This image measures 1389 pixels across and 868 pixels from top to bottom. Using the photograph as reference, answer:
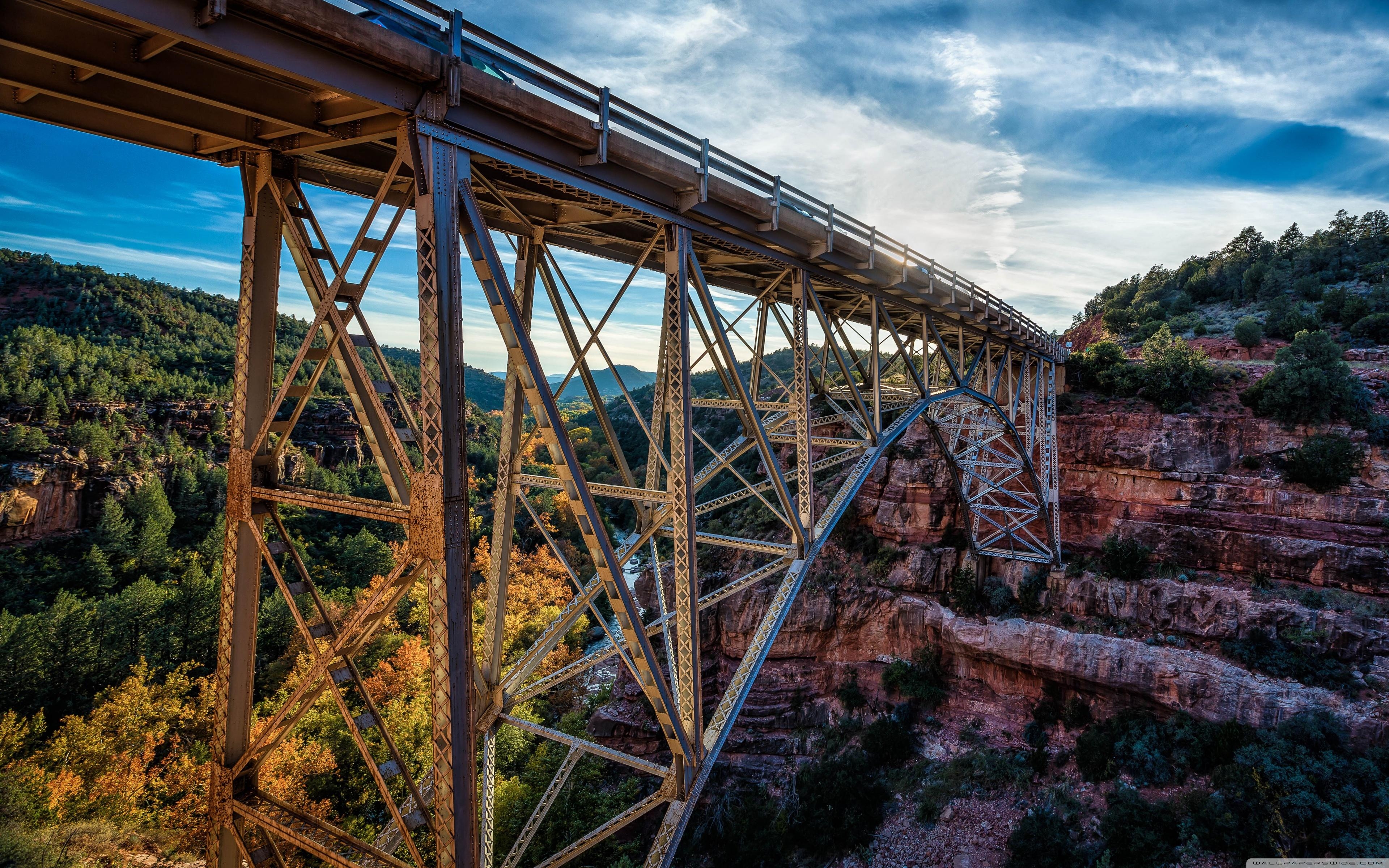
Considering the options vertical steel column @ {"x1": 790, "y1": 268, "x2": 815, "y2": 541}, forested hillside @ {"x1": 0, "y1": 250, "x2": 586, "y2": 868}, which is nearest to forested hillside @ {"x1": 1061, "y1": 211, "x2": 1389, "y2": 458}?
vertical steel column @ {"x1": 790, "y1": 268, "x2": 815, "y2": 541}

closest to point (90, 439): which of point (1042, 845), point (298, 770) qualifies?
point (298, 770)

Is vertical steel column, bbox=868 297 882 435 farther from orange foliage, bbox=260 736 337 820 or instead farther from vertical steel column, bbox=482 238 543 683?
orange foliage, bbox=260 736 337 820

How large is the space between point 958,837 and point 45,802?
22.4 metres

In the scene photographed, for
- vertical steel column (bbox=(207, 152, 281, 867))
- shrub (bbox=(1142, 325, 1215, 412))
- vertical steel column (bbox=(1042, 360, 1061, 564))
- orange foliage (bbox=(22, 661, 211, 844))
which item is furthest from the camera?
shrub (bbox=(1142, 325, 1215, 412))

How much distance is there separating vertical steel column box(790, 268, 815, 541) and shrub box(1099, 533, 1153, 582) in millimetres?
15099

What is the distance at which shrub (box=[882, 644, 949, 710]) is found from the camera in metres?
18.8

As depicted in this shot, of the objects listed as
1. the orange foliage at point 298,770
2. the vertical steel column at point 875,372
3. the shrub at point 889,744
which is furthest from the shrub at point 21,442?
the vertical steel column at point 875,372

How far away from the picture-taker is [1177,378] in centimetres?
2033

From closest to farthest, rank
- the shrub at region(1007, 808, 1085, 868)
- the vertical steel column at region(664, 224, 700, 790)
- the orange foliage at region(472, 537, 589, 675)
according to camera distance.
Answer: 1. the vertical steel column at region(664, 224, 700, 790)
2. the shrub at region(1007, 808, 1085, 868)
3. the orange foliage at region(472, 537, 589, 675)

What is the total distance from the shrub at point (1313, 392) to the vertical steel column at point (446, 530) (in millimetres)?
24548

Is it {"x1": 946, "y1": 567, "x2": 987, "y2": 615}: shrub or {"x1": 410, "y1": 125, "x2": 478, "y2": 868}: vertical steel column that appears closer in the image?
{"x1": 410, "y1": 125, "x2": 478, "y2": 868}: vertical steel column

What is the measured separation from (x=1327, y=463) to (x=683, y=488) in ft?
68.2

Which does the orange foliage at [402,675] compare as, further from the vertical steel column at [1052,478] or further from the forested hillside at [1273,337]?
the forested hillside at [1273,337]

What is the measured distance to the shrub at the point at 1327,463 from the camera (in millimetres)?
16391
